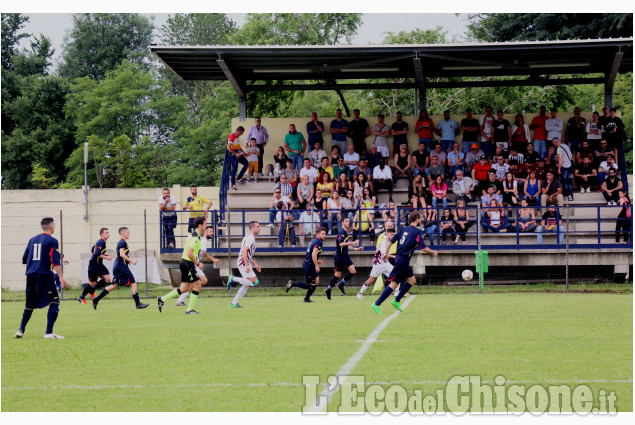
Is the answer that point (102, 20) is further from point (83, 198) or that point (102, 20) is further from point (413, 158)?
point (413, 158)

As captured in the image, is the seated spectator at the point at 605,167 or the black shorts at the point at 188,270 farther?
the seated spectator at the point at 605,167

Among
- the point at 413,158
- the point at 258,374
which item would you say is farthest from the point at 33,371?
the point at 413,158

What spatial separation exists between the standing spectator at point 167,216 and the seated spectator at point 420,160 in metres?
7.28

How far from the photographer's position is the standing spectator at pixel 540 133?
2873 centimetres

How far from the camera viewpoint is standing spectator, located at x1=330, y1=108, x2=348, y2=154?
29.9 m

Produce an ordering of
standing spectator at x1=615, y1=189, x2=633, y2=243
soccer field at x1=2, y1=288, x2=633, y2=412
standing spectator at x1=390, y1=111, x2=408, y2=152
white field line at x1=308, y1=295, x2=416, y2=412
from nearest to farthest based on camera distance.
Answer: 1. white field line at x1=308, y1=295, x2=416, y2=412
2. soccer field at x1=2, y1=288, x2=633, y2=412
3. standing spectator at x1=615, y1=189, x2=633, y2=243
4. standing spectator at x1=390, y1=111, x2=408, y2=152

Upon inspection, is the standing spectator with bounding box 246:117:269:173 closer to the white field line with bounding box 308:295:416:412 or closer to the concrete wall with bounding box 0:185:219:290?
the concrete wall with bounding box 0:185:219:290

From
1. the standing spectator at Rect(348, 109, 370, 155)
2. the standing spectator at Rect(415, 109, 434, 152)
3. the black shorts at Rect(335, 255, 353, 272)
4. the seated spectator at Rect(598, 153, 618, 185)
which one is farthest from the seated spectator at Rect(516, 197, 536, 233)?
the black shorts at Rect(335, 255, 353, 272)

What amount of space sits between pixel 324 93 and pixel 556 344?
170ft

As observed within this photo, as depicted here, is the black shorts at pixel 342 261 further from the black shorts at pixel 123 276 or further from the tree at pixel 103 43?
the tree at pixel 103 43

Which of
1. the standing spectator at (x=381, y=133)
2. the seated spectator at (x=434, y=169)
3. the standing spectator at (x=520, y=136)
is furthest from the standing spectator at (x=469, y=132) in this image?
the standing spectator at (x=381, y=133)

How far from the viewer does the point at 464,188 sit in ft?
88.1

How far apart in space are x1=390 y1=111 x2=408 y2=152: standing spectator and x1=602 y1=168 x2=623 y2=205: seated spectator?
6.31 m

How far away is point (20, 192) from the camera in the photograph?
110ft
